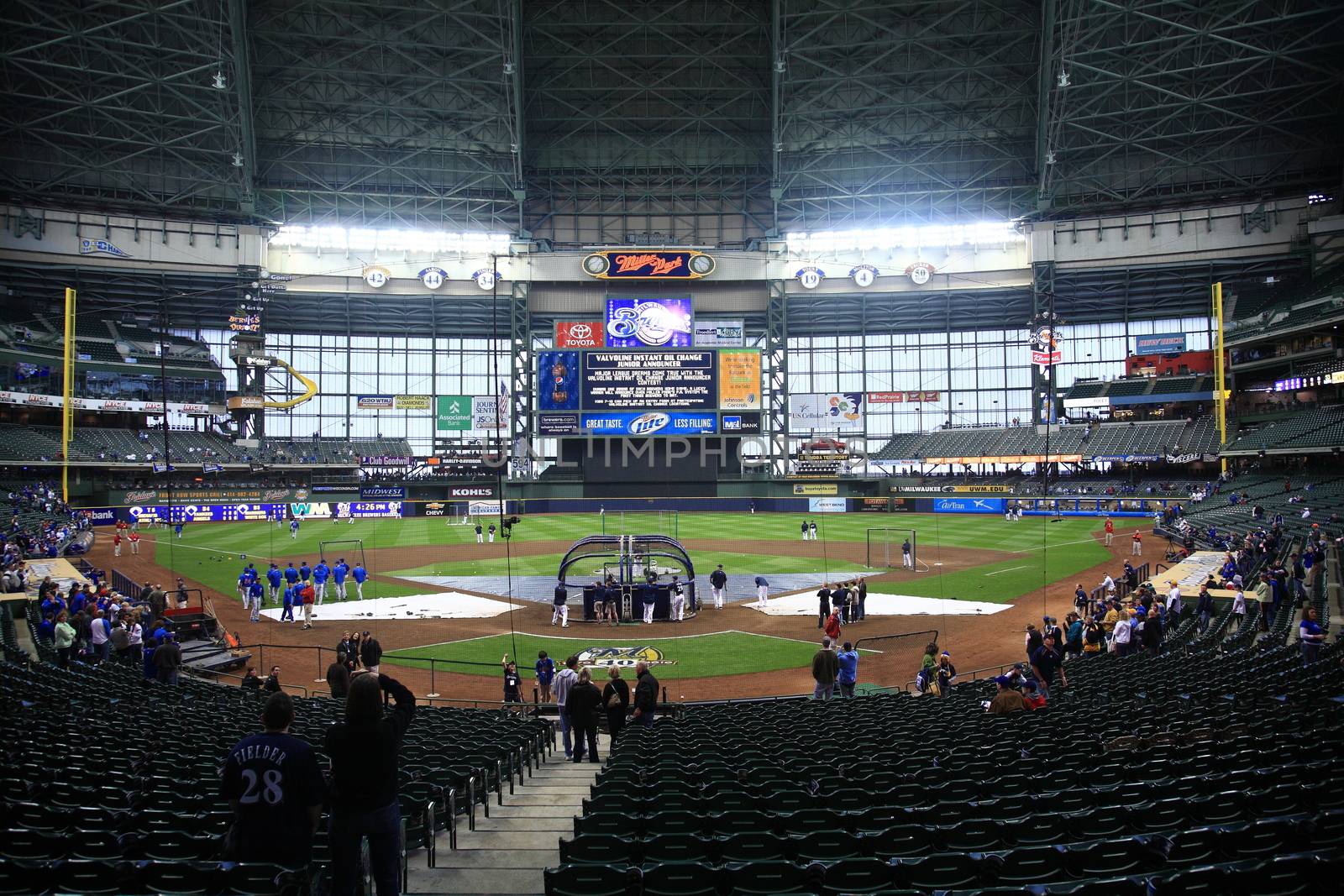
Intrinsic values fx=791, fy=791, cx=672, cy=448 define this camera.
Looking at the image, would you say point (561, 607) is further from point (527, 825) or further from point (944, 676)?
point (527, 825)

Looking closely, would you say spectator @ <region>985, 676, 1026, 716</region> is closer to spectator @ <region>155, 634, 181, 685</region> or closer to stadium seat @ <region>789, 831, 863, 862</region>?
stadium seat @ <region>789, 831, 863, 862</region>

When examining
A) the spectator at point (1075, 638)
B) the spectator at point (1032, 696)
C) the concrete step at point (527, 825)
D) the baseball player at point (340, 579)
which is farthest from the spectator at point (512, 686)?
the baseball player at point (340, 579)

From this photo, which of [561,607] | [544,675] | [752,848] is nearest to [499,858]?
[752,848]

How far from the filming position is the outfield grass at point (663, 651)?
21891 mm

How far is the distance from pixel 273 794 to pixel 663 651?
19439 millimetres

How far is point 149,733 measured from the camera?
9.93 meters

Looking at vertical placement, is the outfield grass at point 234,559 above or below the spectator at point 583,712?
below


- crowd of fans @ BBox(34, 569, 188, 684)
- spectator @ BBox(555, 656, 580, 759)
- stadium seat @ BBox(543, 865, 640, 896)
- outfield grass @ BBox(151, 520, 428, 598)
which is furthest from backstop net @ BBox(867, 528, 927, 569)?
stadium seat @ BBox(543, 865, 640, 896)

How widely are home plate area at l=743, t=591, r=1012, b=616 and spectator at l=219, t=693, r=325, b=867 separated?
970 inches

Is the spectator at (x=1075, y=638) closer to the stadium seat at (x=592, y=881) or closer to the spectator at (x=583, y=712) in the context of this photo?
the spectator at (x=583, y=712)

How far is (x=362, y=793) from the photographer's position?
5227 mm

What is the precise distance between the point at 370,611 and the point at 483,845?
79.0 feet

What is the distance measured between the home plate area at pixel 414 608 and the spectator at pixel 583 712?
17.0m

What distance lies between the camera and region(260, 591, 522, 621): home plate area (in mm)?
28906
